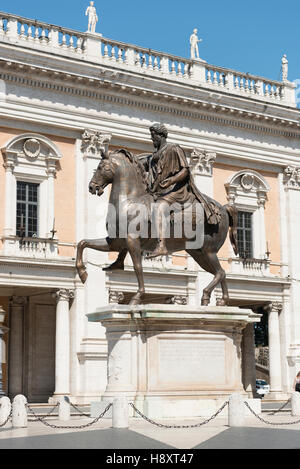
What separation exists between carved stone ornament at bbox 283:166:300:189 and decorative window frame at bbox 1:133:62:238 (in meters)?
10.8

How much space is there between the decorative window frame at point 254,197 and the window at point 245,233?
0.17 metres

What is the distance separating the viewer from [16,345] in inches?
1166

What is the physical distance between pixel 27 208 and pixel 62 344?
16.0ft

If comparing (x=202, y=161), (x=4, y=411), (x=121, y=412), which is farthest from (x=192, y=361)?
(x=202, y=161)

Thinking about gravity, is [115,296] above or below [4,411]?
above

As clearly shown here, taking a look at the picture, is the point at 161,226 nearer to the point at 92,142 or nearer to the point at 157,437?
the point at 157,437

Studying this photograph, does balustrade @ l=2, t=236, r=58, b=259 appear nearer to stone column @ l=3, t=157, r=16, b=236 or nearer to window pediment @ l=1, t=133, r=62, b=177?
stone column @ l=3, t=157, r=16, b=236

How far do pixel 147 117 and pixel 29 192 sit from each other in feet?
18.7

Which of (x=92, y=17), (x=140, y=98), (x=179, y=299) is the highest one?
(x=92, y=17)

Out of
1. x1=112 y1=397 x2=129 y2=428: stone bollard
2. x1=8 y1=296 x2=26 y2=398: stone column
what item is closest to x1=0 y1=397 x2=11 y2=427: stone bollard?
x1=112 y1=397 x2=129 y2=428: stone bollard

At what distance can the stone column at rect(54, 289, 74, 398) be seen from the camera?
2736 cm

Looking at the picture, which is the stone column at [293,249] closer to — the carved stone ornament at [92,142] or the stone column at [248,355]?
the stone column at [248,355]

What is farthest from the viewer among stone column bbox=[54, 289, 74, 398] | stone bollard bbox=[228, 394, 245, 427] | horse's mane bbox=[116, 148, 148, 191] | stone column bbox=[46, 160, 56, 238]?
stone column bbox=[46, 160, 56, 238]

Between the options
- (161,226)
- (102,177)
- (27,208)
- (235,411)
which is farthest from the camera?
(27,208)
